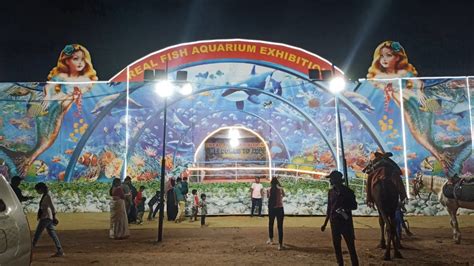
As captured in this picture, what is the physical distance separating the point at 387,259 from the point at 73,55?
15.1 metres

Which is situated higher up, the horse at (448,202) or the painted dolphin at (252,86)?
the painted dolphin at (252,86)

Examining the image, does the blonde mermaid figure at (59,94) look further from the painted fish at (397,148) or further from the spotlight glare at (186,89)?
the painted fish at (397,148)

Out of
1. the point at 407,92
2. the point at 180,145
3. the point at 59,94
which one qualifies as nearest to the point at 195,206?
the point at 180,145

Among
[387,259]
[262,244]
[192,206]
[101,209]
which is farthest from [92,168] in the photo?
[387,259]

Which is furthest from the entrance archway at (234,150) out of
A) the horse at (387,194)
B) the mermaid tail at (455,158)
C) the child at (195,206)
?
the horse at (387,194)

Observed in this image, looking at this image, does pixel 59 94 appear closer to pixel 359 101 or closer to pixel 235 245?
pixel 235 245

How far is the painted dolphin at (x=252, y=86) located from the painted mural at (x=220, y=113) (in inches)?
1.7

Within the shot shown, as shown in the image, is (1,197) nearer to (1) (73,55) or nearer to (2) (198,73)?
(2) (198,73)

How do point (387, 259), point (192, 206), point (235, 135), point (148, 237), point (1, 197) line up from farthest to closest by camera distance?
point (235, 135) → point (192, 206) → point (148, 237) → point (387, 259) → point (1, 197)

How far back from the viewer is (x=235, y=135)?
65.6ft

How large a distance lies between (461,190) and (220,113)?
1024 cm

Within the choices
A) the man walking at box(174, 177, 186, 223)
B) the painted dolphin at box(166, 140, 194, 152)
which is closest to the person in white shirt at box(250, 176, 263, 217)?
the man walking at box(174, 177, 186, 223)

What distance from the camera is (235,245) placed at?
10016mm

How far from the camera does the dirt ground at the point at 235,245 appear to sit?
8109 millimetres
